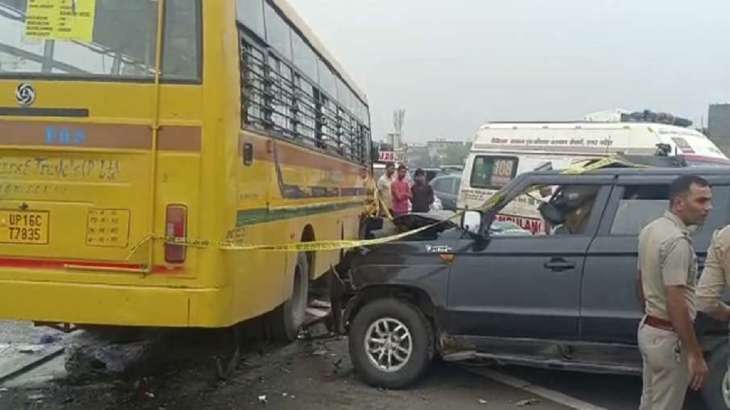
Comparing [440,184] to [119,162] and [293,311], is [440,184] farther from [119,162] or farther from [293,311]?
[119,162]

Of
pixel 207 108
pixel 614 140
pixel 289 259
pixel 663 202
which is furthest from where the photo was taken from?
pixel 614 140

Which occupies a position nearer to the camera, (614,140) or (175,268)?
(175,268)

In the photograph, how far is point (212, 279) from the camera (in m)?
5.34

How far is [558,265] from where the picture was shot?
21.2 ft

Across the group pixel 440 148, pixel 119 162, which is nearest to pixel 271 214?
pixel 119 162

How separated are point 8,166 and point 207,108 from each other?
137 centimetres

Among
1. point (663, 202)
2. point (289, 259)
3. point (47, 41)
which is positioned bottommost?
point (289, 259)

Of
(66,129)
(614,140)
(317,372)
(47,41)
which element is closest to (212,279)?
(66,129)

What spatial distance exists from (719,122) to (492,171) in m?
18.4

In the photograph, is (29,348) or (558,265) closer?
(558,265)

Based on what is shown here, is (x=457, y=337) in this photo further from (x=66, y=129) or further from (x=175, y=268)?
(x=66, y=129)

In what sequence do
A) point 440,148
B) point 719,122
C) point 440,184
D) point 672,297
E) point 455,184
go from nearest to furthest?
point 672,297, point 455,184, point 440,184, point 719,122, point 440,148

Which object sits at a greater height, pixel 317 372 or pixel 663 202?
pixel 663 202

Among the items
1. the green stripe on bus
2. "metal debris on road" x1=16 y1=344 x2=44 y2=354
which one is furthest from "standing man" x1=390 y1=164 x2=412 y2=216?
"metal debris on road" x1=16 y1=344 x2=44 y2=354
